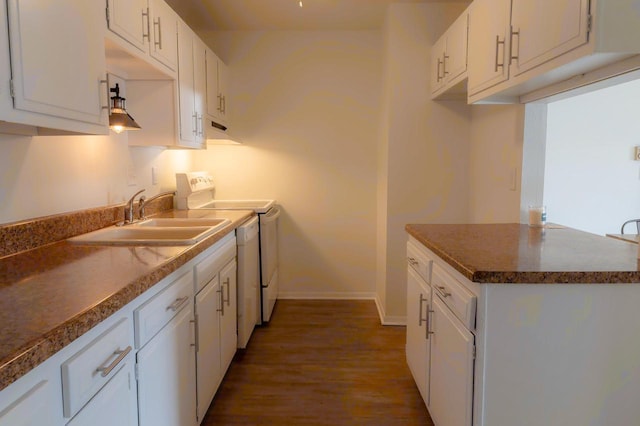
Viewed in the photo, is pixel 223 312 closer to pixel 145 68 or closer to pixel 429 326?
pixel 429 326

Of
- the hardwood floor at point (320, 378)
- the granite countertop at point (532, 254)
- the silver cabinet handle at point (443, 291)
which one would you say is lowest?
the hardwood floor at point (320, 378)

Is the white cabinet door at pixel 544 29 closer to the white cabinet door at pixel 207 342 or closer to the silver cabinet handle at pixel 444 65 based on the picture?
the silver cabinet handle at pixel 444 65

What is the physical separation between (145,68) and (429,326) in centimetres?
194

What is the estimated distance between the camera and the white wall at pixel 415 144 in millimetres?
3141

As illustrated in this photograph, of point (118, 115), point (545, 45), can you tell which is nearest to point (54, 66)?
point (118, 115)

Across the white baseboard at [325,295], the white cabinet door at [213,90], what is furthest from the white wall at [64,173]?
the white baseboard at [325,295]

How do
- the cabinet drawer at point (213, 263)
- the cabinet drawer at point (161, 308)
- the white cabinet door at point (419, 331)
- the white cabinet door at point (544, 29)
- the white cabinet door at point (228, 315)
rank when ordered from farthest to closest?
the white cabinet door at point (228, 315)
the white cabinet door at point (419, 331)
the cabinet drawer at point (213, 263)
the white cabinet door at point (544, 29)
the cabinet drawer at point (161, 308)

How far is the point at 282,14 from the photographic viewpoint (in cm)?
334

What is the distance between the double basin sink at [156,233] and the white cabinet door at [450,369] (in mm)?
1117

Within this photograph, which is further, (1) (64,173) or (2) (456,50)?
(2) (456,50)

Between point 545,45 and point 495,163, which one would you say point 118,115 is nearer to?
point 545,45

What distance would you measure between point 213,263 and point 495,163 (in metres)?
1.91

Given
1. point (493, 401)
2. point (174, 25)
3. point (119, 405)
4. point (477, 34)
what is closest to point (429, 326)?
point (493, 401)

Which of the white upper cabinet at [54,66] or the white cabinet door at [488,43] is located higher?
the white cabinet door at [488,43]
